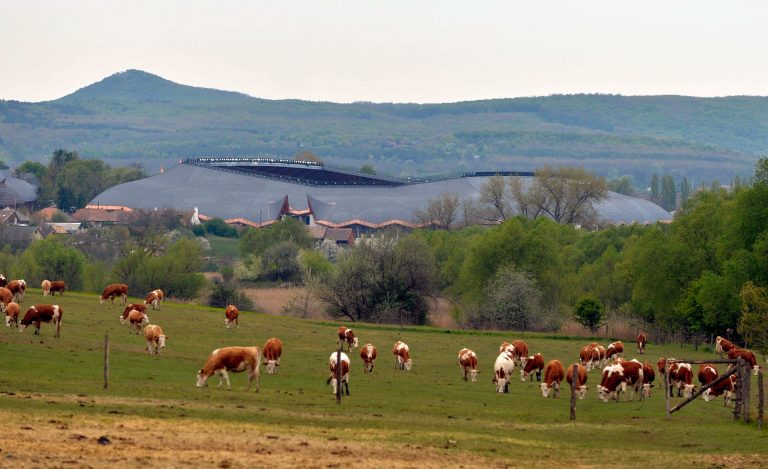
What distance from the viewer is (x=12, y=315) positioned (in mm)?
53375

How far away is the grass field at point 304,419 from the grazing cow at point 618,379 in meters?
0.90

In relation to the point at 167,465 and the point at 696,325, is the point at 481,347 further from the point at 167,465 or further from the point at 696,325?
the point at 167,465

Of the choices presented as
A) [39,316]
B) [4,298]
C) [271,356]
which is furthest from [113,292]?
[271,356]

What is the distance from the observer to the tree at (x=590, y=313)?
304ft

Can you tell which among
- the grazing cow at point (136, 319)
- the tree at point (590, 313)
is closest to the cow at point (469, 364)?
the grazing cow at point (136, 319)

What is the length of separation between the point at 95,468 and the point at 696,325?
6082 cm

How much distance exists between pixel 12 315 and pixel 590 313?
47034 millimetres

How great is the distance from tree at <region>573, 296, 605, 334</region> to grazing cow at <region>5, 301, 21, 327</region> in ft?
152

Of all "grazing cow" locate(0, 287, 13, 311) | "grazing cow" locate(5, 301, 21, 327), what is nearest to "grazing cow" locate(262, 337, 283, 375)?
"grazing cow" locate(5, 301, 21, 327)

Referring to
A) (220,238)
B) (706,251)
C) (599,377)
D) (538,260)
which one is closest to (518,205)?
(220,238)

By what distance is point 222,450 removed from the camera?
29.0 meters

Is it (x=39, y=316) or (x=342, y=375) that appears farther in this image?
(x=39, y=316)

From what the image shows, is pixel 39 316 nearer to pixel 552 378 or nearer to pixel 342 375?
pixel 342 375

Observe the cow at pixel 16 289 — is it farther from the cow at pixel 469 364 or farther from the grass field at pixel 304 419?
the cow at pixel 469 364
